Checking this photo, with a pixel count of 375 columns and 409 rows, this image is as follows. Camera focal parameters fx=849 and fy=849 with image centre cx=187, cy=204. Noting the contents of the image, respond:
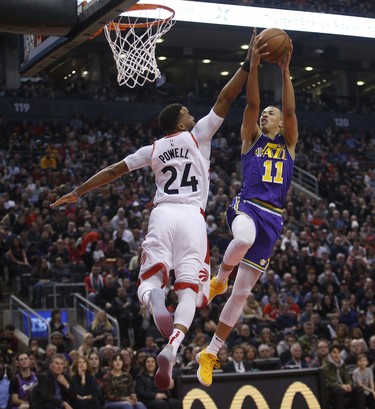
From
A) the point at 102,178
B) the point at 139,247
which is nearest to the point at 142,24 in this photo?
the point at 102,178

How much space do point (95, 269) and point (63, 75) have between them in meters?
17.8

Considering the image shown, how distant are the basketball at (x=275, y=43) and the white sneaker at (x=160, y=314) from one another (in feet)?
6.89

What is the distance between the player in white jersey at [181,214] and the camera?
669 cm

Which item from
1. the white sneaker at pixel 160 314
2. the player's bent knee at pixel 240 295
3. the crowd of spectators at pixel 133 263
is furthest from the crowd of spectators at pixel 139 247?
the white sneaker at pixel 160 314

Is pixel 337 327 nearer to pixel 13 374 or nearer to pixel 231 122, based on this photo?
pixel 13 374

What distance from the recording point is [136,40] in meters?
9.22

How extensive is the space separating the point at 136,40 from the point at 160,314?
3915 mm

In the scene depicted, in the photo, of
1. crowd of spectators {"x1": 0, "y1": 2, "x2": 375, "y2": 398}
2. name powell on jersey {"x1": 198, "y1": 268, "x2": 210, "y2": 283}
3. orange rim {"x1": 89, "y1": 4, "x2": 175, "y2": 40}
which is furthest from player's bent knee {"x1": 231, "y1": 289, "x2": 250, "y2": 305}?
crowd of spectators {"x1": 0, "y1": 2, "x2": 375, "y2": 398}

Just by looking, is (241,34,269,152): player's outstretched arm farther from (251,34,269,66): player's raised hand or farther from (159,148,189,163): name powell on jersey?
(159,148,189,163): name powell on jersey

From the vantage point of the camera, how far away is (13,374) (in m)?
13.2

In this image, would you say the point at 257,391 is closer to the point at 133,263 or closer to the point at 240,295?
the point at 240,295

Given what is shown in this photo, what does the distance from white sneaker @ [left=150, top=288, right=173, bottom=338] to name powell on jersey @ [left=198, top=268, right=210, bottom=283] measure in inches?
15.7

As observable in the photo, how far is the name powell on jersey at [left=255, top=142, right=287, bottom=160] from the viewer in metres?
7.34

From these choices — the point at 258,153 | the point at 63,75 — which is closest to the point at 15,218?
the point at 258,153
